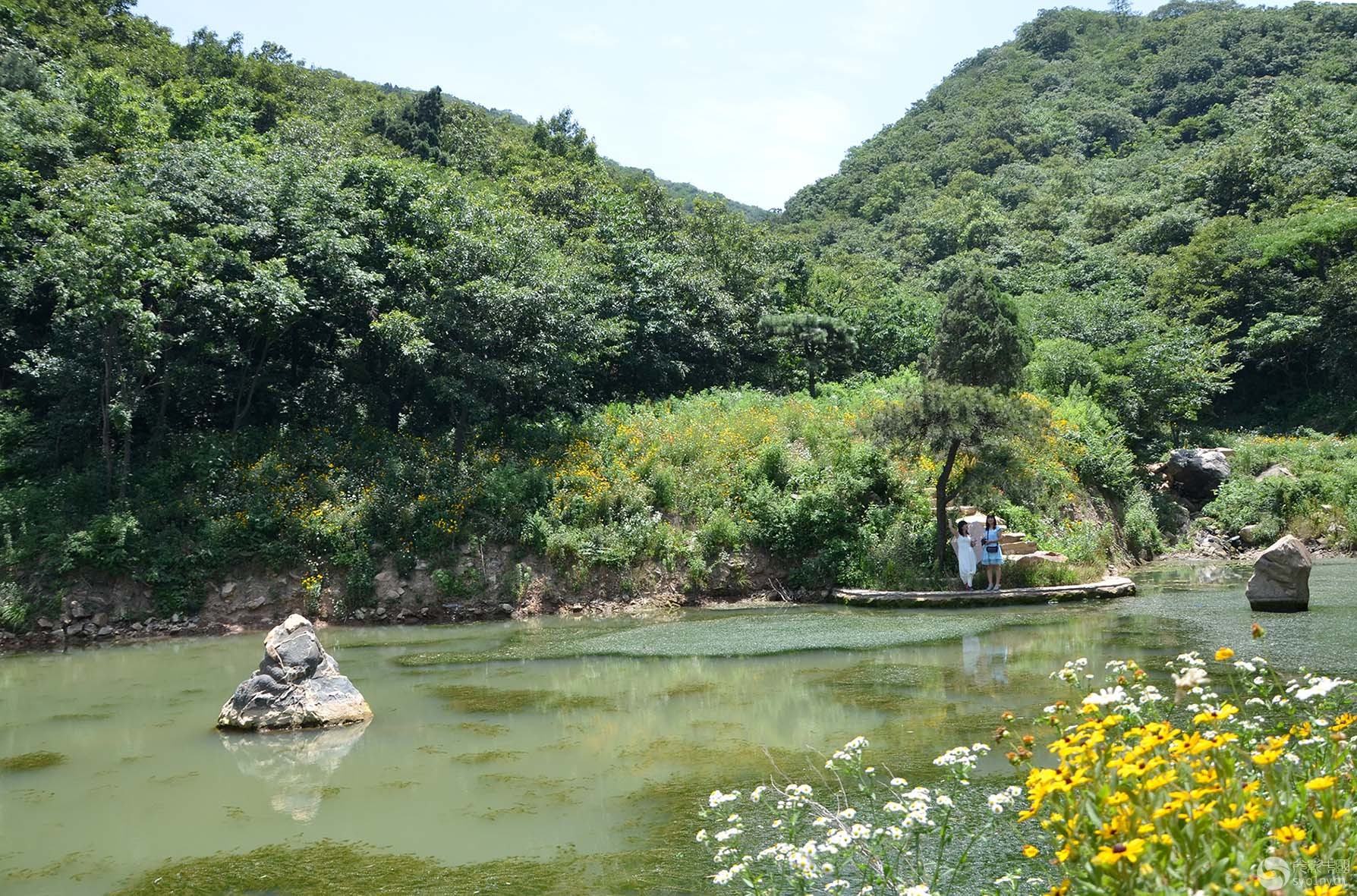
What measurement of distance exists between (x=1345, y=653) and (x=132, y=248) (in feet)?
69.8

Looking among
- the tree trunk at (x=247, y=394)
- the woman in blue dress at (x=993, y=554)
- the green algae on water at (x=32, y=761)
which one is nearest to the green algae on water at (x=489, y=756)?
the green algae on water at (x=32, y=761)

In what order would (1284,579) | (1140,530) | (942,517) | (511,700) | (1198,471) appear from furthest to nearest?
(1198,471) → (1140,530) → (942,517) → (1284,579) → (511,700)

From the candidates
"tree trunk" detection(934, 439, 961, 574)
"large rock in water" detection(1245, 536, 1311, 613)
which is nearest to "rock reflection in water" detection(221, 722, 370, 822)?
"tree trunk" detection(934, 439, 961, 574)

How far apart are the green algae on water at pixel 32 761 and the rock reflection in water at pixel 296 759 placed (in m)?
1.64

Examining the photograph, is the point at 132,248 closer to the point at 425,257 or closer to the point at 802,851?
the point at 425,257

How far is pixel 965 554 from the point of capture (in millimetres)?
18562

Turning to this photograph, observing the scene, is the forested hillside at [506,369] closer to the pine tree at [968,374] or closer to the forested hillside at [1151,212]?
the pine tree at [968,374]

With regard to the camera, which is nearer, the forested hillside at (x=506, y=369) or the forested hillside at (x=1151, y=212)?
the forested hillside at (x=506, y=369)

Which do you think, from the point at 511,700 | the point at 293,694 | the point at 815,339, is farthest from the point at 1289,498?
the point at 293,694

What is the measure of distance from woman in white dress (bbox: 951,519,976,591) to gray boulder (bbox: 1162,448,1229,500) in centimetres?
1130

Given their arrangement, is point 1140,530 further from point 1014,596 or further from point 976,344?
point 1014,596

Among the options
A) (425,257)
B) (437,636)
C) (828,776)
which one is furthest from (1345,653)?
(425,257)

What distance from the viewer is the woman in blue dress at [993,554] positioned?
18234mm

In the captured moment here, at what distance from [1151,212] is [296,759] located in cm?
4921
